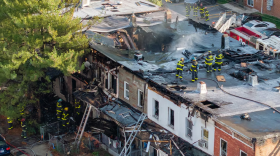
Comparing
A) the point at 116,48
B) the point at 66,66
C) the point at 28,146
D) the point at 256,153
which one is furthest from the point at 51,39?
the point at 256,153

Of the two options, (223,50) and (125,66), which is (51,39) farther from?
(223,50)

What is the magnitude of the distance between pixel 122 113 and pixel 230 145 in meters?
8.88

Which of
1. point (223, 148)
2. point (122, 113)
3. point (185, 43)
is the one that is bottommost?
point (122, 113)

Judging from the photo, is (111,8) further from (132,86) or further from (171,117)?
(171,117)

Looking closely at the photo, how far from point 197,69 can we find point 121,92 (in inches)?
225

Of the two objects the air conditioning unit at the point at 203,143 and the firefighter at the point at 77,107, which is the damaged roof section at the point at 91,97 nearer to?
the firefighter at the point at 77,107

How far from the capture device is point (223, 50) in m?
36.8

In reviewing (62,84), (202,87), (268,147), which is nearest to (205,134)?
(202,87)

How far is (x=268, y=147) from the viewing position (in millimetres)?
25812

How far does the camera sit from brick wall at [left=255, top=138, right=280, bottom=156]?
25.4 metres

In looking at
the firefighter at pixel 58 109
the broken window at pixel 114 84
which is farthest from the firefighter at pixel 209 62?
the firefighter at pixel 58 109

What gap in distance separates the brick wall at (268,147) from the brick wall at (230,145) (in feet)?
1.21

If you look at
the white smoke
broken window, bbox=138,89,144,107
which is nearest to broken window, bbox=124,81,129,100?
broken window, bbox=138,89,144,107

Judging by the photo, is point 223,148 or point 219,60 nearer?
point 223,148
